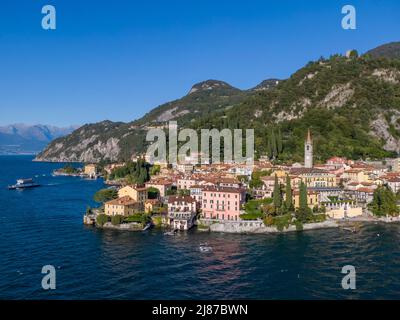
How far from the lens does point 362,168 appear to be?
8206cm

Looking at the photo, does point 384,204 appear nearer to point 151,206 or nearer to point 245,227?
point 245,227

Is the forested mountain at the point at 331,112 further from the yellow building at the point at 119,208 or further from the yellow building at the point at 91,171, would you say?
the yellow building at the point at 119,208

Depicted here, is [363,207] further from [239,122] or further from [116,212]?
[239,122]

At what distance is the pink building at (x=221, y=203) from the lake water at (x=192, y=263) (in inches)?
225

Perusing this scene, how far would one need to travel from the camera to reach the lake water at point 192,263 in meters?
33.6

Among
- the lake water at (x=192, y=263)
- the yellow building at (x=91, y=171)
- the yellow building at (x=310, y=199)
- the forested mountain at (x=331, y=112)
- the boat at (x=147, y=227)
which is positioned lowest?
the lake water at (x=192, y=263)

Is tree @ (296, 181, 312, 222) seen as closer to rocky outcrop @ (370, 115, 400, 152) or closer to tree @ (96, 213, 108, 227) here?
tree @ (96, 213, 108, 227)

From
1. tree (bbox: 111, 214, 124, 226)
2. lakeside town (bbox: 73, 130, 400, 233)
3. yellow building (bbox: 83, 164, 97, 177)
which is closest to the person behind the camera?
lakeside town (bbox: 73, 130, 400, 233)

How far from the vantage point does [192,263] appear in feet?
134

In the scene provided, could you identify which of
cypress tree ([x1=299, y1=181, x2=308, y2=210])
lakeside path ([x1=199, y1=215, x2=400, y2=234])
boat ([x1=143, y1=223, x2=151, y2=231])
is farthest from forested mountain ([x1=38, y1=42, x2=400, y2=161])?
boat ([x1=143, y1=223, x2=151, y2=231])

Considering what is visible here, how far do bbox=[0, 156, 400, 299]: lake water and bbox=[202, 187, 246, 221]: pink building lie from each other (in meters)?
5.73

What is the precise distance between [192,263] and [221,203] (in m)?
20.0

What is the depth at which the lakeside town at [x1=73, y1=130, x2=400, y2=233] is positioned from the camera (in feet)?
188

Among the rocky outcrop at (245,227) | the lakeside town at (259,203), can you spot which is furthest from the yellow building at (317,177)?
the rocky outcrop at (245,227)
